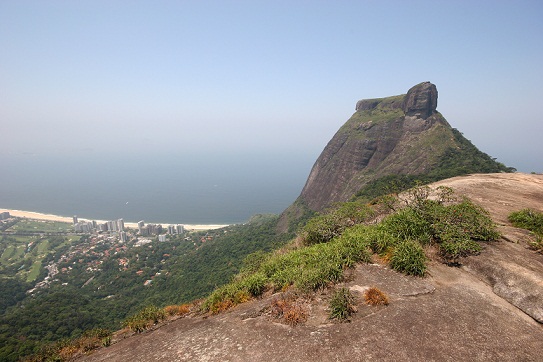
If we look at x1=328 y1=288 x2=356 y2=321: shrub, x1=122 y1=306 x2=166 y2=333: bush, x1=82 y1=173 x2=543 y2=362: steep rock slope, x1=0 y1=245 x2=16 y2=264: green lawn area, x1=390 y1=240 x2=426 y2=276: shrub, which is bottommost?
x1=0 y1=245 x2=16 y2=264: green lawn area

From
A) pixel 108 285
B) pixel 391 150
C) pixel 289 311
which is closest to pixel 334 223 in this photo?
pixel 289 311

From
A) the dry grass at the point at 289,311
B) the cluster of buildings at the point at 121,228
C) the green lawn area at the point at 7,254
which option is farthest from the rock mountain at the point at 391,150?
the green lawn area at the point at 7,254

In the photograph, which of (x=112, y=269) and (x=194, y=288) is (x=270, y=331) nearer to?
(x=194, y=288)

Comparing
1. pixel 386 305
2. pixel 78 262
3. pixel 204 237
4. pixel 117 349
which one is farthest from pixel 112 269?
pixel 386 305

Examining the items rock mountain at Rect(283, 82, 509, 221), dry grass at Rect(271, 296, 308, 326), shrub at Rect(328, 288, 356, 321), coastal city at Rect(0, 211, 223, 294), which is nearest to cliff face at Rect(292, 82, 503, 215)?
rock mountain at Rect(283, 82, 509, 221)

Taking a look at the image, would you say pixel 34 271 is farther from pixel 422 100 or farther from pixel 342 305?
pixel 422 100

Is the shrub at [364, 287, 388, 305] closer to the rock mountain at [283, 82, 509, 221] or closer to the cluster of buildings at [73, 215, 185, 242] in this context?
the rock mountain at [283, 82, 509, 221]
